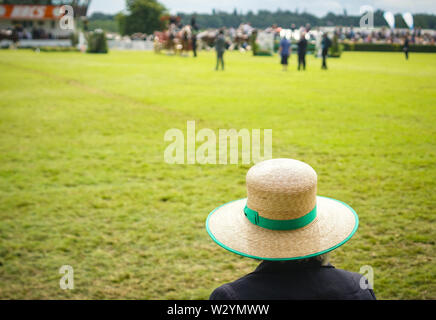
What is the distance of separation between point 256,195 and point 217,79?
56.6 ft

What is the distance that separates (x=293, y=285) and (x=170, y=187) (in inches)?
176

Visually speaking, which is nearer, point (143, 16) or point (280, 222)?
point (280, 222)

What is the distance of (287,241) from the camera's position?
5.45ft

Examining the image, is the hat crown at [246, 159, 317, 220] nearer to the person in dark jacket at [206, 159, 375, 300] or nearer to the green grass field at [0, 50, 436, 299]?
the person in dark jacket at [206, 159, 375, 300]

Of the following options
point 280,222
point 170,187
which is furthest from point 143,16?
point 280,222

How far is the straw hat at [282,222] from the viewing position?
1.61 metres

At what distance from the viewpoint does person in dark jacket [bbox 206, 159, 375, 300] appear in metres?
1.50

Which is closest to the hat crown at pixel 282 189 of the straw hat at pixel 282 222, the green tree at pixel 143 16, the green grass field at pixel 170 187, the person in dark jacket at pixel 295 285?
the straw hat at pixel 282 222

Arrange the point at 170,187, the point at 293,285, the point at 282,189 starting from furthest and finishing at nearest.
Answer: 1. the point at 170,187
2. the point at 282,189
3. the point at 293,285

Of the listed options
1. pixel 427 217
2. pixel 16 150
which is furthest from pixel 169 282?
pixel 16 150

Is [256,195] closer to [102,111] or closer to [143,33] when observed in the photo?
[102,111]

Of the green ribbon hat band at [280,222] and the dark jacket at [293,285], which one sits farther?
the green ribbon hat band at [280,222]

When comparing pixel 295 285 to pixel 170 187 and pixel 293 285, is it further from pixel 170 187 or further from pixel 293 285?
pixel 170 187

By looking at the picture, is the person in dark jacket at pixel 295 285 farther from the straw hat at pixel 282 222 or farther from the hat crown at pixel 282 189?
the hat crown at pixel 282 189
